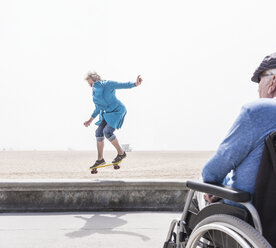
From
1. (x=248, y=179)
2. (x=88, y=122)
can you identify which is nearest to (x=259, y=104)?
(x=248, y=179)

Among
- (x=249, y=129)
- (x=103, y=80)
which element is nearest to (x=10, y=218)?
(x=103, y=80)

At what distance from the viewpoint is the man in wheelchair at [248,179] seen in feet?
5.38

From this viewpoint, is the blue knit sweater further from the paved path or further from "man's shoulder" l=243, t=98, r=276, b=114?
the paved path

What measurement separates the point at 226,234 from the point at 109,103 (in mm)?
4019

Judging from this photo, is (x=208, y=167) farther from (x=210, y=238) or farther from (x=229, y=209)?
(x=210, y=238)

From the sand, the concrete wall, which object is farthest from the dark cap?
the sand

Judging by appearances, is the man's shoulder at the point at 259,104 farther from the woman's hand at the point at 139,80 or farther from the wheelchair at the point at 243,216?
the woman's hand at the point at 139,80

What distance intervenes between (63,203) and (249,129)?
3.23 metres

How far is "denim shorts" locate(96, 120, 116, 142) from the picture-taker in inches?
223

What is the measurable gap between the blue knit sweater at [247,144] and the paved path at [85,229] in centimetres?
163

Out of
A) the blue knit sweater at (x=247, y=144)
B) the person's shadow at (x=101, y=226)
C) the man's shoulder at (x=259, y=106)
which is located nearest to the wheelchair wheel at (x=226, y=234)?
the blue knit sweater at (x=247, y=144)

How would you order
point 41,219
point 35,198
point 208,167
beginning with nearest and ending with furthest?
point 208,167 < point 41,219 < point 35,198

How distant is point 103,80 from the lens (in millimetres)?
5609

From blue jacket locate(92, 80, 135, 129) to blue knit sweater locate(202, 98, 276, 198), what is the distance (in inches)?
151
